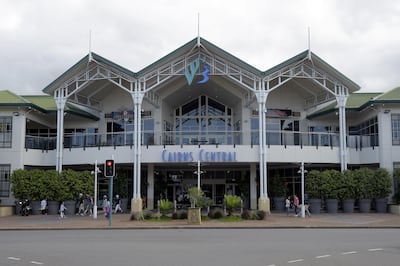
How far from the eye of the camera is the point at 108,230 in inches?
866

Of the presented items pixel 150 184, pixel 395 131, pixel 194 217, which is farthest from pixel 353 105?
pixel 194 217

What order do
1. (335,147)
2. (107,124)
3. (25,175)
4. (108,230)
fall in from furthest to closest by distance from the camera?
A: 1. (107,124)
2. (335,147)
3. (25,175)
4. (108,230)

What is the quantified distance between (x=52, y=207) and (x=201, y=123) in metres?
13.6

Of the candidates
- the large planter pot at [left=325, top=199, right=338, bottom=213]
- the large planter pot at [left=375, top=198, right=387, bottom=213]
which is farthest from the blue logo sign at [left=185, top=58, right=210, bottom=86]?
the large planter pot at [left=375, top=198, right=387, bottom=213]

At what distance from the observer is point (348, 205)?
3225 centimetres

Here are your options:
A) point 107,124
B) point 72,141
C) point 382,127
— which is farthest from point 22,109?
point 382,127

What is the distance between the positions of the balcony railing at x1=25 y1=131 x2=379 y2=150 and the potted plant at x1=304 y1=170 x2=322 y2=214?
2622 mm

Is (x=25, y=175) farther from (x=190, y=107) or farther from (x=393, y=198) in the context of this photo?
(x=393, y=198)

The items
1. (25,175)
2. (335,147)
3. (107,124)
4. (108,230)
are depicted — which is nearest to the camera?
(108,230)

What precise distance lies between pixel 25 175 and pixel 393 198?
24.5m

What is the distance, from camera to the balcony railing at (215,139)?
33.4 m

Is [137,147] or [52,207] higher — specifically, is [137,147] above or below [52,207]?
above

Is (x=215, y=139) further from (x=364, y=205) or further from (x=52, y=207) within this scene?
(x=52, y=207)

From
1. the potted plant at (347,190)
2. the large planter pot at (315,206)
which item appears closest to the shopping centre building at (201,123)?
the potted plant at (347,190)
